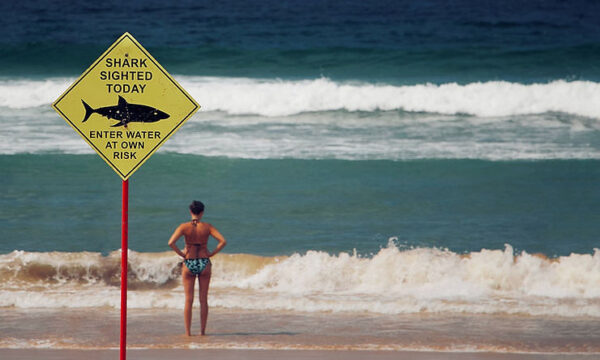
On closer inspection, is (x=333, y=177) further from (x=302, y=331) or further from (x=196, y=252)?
(x=196, y=252)

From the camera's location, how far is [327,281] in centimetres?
948

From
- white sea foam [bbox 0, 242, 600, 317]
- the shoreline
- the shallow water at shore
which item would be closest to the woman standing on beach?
the shallow water at shore

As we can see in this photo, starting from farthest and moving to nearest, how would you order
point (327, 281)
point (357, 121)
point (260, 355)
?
point (357, 121), point (327, 281), point (260, 355)

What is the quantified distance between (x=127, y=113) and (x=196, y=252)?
2025 mm

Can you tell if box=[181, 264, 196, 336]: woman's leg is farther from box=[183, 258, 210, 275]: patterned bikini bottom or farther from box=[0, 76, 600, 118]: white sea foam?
box=[0, 76, 600, 118]: white sea foam

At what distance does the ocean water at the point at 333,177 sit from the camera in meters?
7.98

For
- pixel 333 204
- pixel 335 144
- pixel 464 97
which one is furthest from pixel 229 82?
pixel 333 204

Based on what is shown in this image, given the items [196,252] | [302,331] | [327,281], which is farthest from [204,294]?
[327,281]

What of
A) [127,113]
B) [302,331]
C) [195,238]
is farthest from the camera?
[302,331]

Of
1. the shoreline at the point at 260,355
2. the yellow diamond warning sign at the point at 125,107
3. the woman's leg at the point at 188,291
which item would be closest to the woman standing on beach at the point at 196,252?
the woman's leg at the point at 188,291

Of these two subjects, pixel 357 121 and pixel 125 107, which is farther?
pixel 357 121

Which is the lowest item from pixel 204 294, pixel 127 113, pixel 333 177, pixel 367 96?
pixel 204 294

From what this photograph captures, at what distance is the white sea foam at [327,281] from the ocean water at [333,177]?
34 millimetres

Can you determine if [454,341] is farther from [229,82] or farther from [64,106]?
[229,82]
